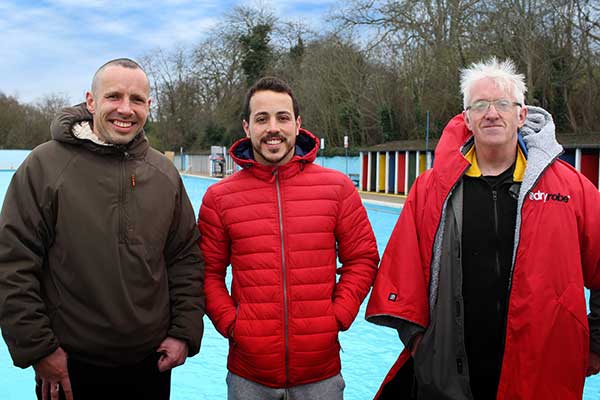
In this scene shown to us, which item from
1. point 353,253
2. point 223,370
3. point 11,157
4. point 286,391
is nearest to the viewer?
point 286,391

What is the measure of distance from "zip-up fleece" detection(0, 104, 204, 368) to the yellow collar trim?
1.36 m

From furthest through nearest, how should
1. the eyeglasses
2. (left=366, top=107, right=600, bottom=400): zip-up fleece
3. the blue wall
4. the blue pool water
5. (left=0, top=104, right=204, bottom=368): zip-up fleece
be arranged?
the blue wall → the blue pool water → the eyeglasses → (left=366, top=107, right=600, bottom=400): zip-up fleece → (left=0, top=104, right=204, bottom=368): zip-up fleece

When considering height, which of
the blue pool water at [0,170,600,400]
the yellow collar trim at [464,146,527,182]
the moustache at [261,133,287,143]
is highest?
the moustache at [261,133,287,143]

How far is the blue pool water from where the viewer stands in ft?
16.2

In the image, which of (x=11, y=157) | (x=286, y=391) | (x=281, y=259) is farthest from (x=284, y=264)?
(x=11, y=157)

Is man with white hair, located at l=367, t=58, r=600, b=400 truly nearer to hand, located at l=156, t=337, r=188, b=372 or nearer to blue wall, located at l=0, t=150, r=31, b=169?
hand, located at l=156, t=337, r=188, b=372

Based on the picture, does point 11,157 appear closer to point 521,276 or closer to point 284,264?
point 284,264

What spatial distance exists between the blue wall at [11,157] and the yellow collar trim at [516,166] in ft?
135

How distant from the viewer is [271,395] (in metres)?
2.61

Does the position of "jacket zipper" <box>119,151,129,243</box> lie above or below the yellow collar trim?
below

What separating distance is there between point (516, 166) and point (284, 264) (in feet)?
3.64

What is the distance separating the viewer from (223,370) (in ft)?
18.2

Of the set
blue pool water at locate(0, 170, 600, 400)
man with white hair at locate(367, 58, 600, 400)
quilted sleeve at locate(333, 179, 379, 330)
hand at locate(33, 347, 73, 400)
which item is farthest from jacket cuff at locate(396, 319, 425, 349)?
blue pool water at locate(0, 170, 600, 400)

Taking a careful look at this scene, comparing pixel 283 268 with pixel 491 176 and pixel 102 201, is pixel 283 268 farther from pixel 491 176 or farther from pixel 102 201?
pixel 491 176
